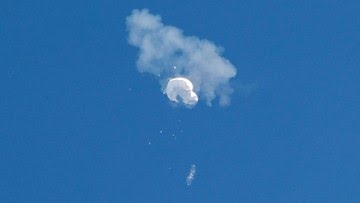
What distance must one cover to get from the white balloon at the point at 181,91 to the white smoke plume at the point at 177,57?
2cm

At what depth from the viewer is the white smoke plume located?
910cm

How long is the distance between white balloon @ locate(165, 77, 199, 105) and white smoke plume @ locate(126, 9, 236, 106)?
0.02 m

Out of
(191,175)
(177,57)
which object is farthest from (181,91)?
(191,175)

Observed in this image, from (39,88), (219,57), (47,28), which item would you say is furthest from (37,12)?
(219,57)

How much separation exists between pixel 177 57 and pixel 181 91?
62cm

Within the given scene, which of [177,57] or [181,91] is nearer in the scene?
[181,91]

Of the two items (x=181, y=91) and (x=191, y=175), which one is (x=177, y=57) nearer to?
(x=181, y=91)

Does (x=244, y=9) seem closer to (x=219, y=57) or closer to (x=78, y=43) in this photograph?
(x=219, y=57)

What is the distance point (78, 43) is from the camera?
9133 mm

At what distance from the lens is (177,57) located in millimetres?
9234

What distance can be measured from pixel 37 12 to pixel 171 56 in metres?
2.25

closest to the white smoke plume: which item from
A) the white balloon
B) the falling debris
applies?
the white balloon

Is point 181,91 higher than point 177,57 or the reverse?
the reverse

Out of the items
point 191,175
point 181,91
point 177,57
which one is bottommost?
point 191,175
